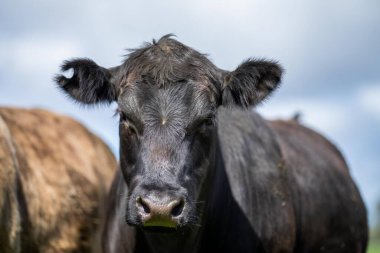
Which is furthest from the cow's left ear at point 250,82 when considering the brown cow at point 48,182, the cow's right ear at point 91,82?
the brown cow at point 48,182

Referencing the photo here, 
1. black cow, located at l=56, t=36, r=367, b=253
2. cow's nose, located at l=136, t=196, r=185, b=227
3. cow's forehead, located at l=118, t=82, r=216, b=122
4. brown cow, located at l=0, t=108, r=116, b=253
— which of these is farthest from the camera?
brown cow, located at l=0, t=108, r=116, b=253

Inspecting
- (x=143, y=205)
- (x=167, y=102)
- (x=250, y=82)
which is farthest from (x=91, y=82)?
(x=143, y=205)

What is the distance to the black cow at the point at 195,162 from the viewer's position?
21.9 feet

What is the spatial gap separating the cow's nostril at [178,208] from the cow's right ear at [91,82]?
1.45m

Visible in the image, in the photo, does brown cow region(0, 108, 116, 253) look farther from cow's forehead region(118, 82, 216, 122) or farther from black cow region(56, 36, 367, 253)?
cow's forehead region(118, 82, 216, 122)

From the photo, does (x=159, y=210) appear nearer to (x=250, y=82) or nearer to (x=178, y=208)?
(x=178, y=208)

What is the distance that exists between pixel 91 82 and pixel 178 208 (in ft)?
5.31

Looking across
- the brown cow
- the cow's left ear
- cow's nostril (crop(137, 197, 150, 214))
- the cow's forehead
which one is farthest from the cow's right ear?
the brown cow

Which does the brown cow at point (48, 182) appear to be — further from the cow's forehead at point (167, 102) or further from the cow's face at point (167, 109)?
the cow's forehead at point (167, 102)

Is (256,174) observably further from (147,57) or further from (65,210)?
(65,210)

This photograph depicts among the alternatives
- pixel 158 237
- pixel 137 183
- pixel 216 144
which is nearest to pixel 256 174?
pixel 216 144

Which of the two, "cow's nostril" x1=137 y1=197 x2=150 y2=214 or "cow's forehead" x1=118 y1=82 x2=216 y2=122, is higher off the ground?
"cow's forehead" x1=118 y1=82 x2=216 y2=122

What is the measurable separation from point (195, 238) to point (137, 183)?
112cm

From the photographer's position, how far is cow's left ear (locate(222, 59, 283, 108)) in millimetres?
7527
